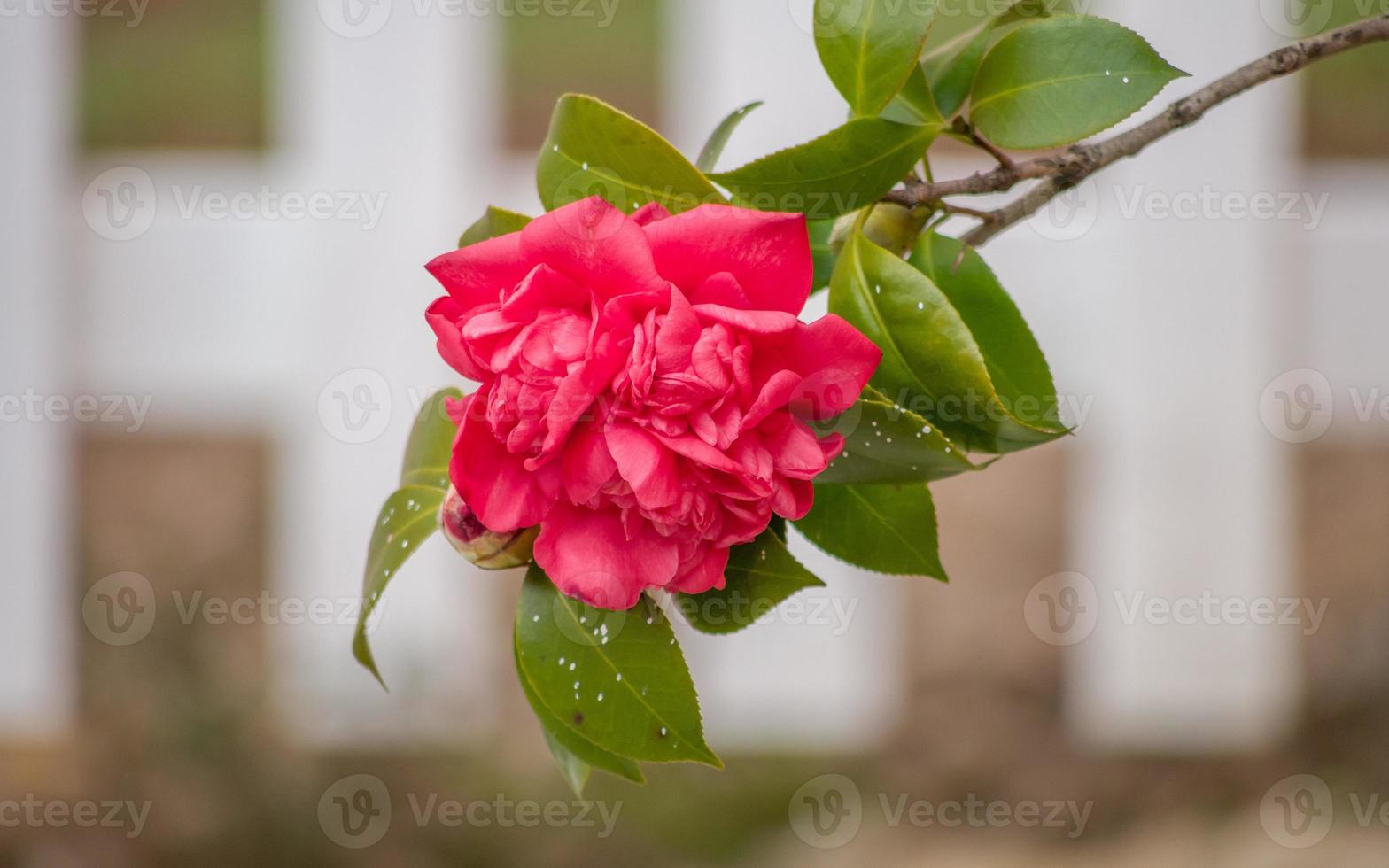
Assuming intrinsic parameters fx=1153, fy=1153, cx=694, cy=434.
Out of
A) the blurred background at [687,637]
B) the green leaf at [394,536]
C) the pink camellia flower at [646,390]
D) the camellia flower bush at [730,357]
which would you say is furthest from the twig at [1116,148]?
the blurred background at [687,637]

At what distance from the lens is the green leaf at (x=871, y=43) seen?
39 cm

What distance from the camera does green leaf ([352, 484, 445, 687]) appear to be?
432mm

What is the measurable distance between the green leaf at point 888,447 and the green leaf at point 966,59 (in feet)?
0.51

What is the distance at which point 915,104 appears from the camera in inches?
17.5

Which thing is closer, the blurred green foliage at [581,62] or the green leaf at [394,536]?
the green leaf at [394,536]

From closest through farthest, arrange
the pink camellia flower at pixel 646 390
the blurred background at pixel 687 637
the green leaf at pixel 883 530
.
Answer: the pink camellia flower at pixel 646 390 → the green leaf at pixel 883 530 → the blurred background at pixel 687 637

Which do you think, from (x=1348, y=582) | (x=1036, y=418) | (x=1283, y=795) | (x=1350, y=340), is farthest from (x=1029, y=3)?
(x=1348, y=582)

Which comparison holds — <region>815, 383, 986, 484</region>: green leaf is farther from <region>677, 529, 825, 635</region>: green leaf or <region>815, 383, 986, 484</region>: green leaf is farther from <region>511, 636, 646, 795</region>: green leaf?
<region>511, 636, 646, 795</region>: green leaf

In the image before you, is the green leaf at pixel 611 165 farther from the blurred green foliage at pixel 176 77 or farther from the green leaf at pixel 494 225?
the blurred green foliage at pixel 176 77

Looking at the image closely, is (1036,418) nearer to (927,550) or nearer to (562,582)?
(927,550)

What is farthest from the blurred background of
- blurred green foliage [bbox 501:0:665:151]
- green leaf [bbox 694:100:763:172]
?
green leaf [bbox 694:100:763:172]

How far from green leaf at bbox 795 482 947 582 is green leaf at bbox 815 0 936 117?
5.5 inches

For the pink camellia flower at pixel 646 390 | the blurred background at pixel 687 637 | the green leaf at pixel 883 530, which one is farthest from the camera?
the blurred background at pixel 687 637

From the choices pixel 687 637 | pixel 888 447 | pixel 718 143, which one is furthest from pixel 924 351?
pixel 687 637
